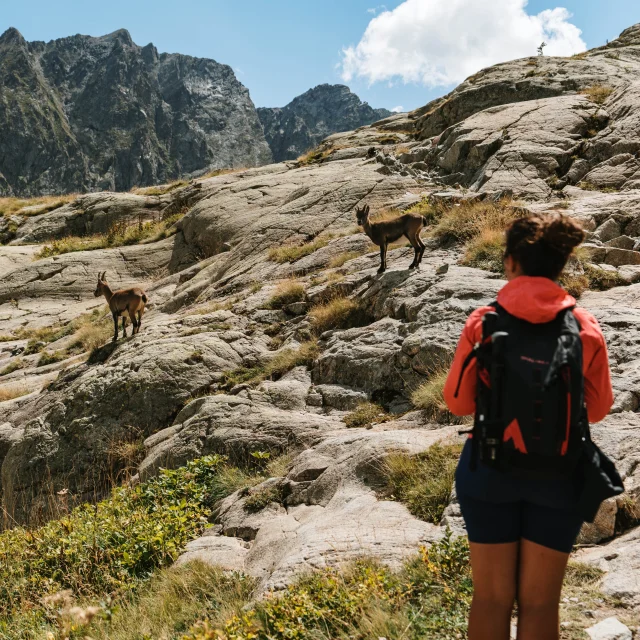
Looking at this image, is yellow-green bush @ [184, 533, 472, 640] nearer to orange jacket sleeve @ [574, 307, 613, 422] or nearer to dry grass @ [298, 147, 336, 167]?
orange jacket sleeve @ [574, 307, 613, 422]

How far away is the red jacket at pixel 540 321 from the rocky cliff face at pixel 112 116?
15789cm

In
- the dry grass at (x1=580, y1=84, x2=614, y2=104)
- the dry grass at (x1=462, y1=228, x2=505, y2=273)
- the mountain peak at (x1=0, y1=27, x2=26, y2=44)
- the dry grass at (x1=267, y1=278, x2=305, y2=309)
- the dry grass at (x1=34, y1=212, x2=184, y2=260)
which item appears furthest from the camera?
the mountain peak at (x1=0, y1=27, x2=26, y2=44)

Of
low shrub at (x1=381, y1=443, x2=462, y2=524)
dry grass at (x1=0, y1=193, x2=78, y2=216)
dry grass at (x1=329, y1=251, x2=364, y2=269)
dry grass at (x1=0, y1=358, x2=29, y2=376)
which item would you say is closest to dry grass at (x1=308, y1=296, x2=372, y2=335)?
dry grass at (x1=329, y1=251, x2=364, y2=269)

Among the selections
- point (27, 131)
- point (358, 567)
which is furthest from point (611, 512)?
point (27, 131)

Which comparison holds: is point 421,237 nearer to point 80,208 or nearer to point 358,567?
point 358,567

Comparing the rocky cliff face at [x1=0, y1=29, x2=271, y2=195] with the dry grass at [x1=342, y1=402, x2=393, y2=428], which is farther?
the rocky cliff face at [x1=0, y1=29, x2=271, y2=195]

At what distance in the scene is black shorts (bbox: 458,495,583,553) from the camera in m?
2.61

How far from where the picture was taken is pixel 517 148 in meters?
19.2

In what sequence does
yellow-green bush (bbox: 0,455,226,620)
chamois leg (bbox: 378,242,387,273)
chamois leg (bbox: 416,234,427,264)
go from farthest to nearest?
chamois leg (bbox: 378,242,387,273), chamois leg (bbox: 416,234,427,264), yellow-green bush (bbox: 0,455,226,620)

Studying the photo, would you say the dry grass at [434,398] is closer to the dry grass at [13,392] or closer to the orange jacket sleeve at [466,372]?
the orange jacket sleeve at [466,372]

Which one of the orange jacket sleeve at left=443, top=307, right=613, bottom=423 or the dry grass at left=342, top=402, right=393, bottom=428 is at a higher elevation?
the orange jacket sleeve at left=443, top=307, right=613, bottom=423

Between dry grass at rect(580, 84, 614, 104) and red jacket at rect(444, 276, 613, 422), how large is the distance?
74.5 ft

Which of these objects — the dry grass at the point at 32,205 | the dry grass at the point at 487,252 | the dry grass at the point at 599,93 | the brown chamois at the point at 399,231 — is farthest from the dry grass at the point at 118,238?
the dry grass at the point at 599,93

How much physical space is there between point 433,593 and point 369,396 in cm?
505
